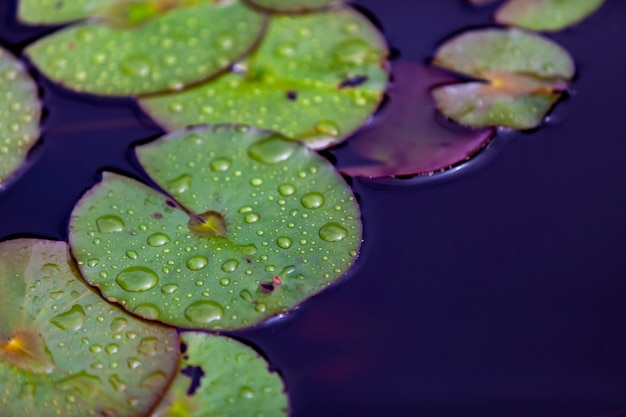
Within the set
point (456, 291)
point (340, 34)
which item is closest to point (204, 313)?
point (456, 291)

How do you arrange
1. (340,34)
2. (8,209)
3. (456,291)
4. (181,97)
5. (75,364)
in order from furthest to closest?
(340,34) → (181,97) → (8,209) → (456,291) → (75,364)

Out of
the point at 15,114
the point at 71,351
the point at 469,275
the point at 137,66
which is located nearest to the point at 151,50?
the point at 137,66

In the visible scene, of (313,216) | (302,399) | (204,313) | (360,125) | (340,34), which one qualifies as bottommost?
(302,399)

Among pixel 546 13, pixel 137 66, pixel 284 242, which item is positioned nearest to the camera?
pixel 284 242

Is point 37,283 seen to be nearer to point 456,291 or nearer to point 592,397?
point 456,291

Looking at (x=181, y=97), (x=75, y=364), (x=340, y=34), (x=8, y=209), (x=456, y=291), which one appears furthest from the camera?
(x=340, y=34)

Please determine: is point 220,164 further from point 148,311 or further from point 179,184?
point 148,311

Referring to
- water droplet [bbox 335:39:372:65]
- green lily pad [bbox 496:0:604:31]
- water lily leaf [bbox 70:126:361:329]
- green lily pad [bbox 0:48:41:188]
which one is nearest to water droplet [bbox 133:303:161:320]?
water lily leaf [bbox 70:126:361:329]
